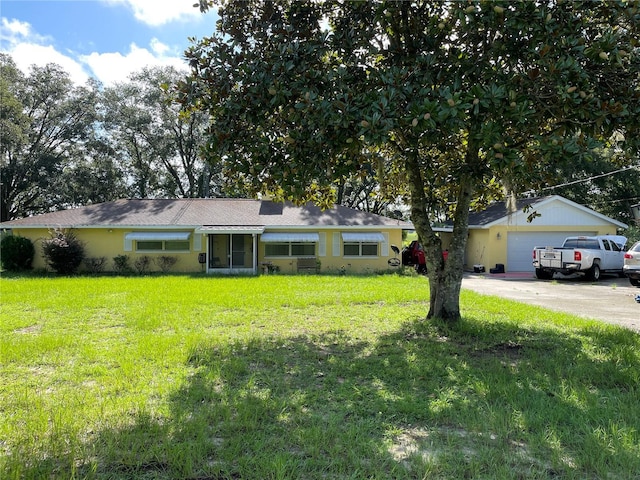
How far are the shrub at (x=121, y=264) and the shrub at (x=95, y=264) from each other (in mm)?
577

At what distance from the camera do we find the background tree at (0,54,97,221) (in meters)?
27.4

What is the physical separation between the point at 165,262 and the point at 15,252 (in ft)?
20.6

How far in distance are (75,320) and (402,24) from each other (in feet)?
26.0

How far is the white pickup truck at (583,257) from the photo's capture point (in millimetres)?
15312

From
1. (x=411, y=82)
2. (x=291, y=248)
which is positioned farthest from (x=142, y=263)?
(x=411, y=82)

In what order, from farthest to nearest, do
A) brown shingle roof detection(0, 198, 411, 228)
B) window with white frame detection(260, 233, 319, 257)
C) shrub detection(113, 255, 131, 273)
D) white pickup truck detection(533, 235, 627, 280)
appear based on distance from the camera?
window with white frame detection(260, 233, 319, 257), brown shingle roof detection(0, 198, 411, 228), shrub detection(113, 255, 131, 273), white pickup truck detection(533, 235, 627, 280)

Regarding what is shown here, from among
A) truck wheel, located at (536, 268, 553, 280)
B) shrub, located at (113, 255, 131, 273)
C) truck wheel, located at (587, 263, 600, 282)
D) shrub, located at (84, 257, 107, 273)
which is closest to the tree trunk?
truck wheel, located at (536, 268, 553, 280)

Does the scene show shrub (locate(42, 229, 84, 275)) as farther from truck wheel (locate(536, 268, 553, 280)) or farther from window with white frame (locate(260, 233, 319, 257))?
truck wheel (locate(536, 268, 553, 280))

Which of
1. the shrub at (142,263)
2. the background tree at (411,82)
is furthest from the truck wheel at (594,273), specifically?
the shrub at (142,263)

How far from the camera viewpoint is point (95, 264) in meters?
18.8

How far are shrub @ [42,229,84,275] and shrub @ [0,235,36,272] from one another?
1.44 m

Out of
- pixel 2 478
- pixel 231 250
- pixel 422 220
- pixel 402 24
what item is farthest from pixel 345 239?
pixel 2 478

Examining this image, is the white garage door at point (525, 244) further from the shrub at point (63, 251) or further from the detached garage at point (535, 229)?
the shrub at point (63, 251)

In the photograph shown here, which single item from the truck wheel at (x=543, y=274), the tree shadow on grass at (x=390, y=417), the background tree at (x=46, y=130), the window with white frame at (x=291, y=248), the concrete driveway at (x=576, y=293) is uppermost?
the background tree at (x=46, y=130)
